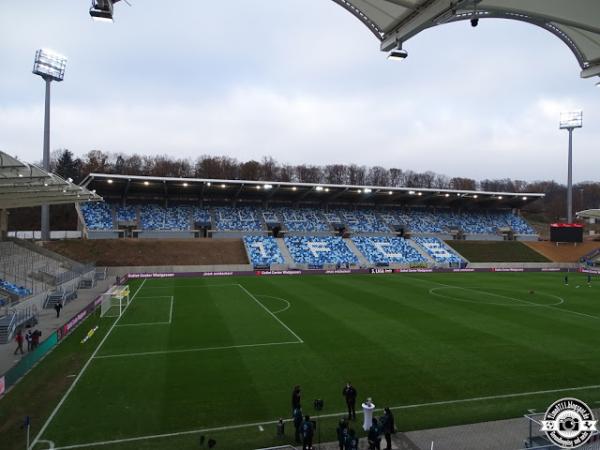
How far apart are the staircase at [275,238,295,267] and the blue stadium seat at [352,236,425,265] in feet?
35.8

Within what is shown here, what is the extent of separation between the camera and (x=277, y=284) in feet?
132

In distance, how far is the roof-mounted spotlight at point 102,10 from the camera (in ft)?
18.0

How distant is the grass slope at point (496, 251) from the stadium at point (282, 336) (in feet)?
10.7

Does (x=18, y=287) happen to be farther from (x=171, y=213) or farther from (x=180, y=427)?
(x=171, y=213)

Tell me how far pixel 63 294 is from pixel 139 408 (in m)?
20.7

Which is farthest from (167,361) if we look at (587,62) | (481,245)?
(481,245)

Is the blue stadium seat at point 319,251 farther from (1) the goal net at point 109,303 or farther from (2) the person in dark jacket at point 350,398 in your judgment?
(2) the person in dark jacket at point 350,398

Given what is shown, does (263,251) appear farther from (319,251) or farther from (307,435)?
(307,435)

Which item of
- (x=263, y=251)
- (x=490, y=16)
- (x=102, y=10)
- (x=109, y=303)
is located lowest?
(x=109, y=303)

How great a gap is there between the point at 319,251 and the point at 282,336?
3801 centimetres

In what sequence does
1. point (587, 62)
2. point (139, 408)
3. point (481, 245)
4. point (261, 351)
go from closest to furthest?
point (587, 62) → point (139, 408) → point (261, 351) → point (481, 245)

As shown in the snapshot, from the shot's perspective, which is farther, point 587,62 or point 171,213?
point 171,213

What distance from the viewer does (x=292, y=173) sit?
11800 centimetres

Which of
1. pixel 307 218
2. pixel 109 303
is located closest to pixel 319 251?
pixel 307 218
